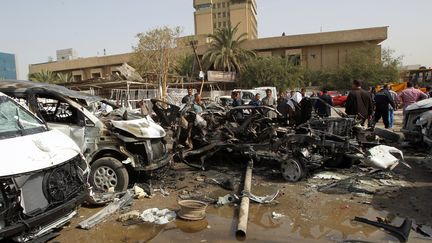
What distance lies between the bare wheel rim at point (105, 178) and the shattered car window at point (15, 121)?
1400 millimetres

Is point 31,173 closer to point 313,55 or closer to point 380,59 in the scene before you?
point 380,59

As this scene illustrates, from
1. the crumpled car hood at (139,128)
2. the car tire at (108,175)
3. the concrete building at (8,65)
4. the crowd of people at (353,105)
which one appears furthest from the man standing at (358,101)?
the concrete building at (8,65)

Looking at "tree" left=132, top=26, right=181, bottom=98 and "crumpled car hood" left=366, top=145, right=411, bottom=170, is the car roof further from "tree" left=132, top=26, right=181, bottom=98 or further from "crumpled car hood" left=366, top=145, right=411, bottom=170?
"tree" left=132, top=26, right=181, bottom=98

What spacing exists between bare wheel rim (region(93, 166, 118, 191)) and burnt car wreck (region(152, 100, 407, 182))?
2.40 meters

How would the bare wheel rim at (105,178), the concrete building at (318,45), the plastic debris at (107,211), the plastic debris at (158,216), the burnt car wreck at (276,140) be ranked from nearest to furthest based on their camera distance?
the plastic debris at (107,211) < the plastic debris at (158,216) < the bare wheel rim at (105,178) < the burnt car wreck at (276,140) < the concrete building at (318,45)

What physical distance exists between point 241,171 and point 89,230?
13.0 feet

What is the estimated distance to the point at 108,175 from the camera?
20.6 ft

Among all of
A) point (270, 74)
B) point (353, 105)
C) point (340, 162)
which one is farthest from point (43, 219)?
point (270, 74)

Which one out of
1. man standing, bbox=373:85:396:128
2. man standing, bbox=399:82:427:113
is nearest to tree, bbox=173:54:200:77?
man standing, bbox=373:85:396:128

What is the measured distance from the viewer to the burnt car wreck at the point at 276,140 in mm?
6829

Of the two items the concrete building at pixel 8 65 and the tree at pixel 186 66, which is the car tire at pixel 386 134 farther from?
the concrete building at pixel 8 65

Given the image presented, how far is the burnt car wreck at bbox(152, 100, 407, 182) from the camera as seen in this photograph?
6.83 m

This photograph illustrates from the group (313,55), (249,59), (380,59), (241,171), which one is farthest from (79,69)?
(241,171)

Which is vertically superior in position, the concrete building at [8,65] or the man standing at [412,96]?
the concrete building at [8,65]
